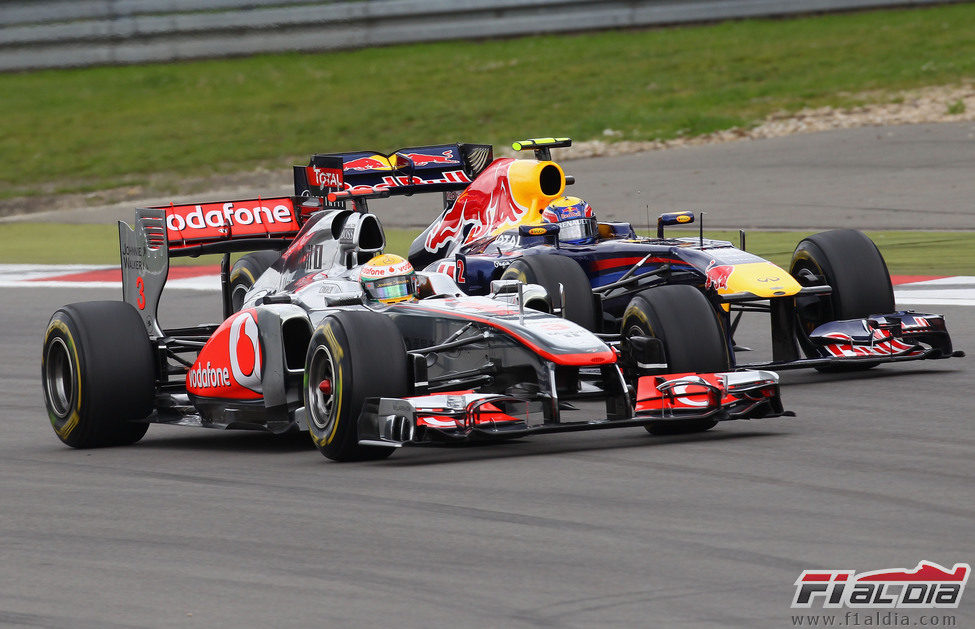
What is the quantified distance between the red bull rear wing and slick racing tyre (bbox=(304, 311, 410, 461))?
265 cm

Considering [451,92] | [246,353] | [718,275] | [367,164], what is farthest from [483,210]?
[451,92]

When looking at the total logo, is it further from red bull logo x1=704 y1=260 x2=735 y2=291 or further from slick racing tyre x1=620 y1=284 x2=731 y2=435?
red bull logo x1=704 y1=260 x2=735 y2=291

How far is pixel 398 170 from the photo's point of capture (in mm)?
13203

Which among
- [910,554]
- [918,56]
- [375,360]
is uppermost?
[918,56]

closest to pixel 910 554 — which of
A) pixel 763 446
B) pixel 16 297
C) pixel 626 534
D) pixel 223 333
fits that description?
pixel 626 534

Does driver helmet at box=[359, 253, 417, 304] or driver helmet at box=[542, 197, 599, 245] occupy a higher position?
driver helmet at box=[542, 197, 599, 245]

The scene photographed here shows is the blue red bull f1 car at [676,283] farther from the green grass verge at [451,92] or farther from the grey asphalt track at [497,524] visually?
the green grass verge at [451,92]

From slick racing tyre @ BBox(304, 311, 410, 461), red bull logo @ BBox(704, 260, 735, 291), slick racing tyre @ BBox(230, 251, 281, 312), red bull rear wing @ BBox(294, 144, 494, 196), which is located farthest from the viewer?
slick racing tyre @ BBox(230, 251, 281, 312)

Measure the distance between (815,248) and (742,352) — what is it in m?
1.61

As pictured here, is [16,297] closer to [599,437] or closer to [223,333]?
[223,333]

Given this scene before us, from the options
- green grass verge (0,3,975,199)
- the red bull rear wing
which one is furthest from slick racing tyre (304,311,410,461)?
green grass verge (0,3,975,199)

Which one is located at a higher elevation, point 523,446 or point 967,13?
point 967,13

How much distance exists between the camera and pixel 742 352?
13.4 metres

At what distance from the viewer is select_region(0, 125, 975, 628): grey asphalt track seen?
6176 millimetres
